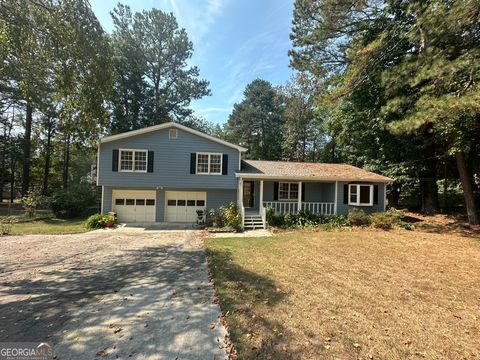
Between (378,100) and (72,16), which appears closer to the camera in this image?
(72,16)

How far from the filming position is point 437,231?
13094 millimetres

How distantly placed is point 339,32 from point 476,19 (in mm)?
9874

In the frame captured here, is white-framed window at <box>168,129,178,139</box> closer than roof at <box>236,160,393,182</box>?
No

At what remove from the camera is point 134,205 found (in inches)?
634

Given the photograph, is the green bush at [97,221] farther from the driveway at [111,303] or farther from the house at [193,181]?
the driveway at [111,303]

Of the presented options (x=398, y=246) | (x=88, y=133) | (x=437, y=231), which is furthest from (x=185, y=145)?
(x=437, y=231)

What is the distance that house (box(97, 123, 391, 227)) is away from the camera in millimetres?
15039

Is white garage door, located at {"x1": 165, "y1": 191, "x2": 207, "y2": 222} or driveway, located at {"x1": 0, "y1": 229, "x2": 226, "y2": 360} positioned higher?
white garage door, located at {"x1": 165, "y1": 191, "x2": 207, "y2": 222}

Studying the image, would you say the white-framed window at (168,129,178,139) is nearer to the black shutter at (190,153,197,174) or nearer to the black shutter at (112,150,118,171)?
the black shutter at (190,153,197,174)

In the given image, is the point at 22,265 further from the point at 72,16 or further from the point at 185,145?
the point at 185,145

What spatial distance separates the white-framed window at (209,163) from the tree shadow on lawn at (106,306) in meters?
8.84

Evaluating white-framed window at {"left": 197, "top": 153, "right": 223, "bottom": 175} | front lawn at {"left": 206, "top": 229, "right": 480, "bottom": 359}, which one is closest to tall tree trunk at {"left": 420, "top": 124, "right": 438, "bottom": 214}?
front lawn at {"left": 206, "top": 229, "right": 480, "bottom": 359}

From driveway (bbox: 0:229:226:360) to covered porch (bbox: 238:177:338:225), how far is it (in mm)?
8228

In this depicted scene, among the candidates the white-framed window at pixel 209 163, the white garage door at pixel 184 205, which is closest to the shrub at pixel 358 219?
the white-framed window at pixel 209 163
